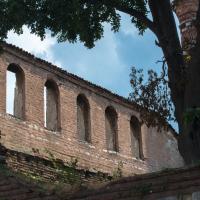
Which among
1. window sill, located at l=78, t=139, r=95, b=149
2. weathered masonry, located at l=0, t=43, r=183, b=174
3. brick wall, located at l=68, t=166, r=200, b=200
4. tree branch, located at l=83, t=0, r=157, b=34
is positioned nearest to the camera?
brick wall, located at l=68, t=166, r=200, b=200

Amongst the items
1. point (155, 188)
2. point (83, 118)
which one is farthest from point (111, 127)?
point (155, 188)

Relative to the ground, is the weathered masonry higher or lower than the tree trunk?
higher

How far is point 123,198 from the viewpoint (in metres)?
7.34

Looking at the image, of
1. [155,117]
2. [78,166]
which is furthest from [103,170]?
[155,117]

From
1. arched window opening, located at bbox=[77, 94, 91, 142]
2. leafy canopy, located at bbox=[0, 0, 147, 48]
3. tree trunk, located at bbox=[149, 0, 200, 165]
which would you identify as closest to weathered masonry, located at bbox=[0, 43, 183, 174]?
arched window opening, located at bbox=[77, 94, 91, 142]

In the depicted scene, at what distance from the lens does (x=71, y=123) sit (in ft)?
60.7

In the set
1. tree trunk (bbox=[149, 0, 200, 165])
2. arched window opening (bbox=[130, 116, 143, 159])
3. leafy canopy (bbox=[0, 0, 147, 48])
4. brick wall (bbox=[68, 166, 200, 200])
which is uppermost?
arched window opening (bbox=[130, 116, 143, 159])

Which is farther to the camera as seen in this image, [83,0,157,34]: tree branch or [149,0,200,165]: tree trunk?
[83,0,157,34]: tree branch

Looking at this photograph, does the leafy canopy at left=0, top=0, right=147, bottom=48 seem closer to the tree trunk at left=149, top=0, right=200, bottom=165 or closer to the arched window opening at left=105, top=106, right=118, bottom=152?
the tree trunk at left=149, top=0, right=200, bottom=165

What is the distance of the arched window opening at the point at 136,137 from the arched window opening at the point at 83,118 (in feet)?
8.56

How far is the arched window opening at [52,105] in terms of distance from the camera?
1798 centimetres

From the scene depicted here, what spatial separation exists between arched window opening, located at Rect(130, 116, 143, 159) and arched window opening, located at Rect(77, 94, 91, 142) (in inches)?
103

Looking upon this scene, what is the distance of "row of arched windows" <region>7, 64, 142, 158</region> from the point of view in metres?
17.0

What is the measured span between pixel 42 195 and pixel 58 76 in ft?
35.3
